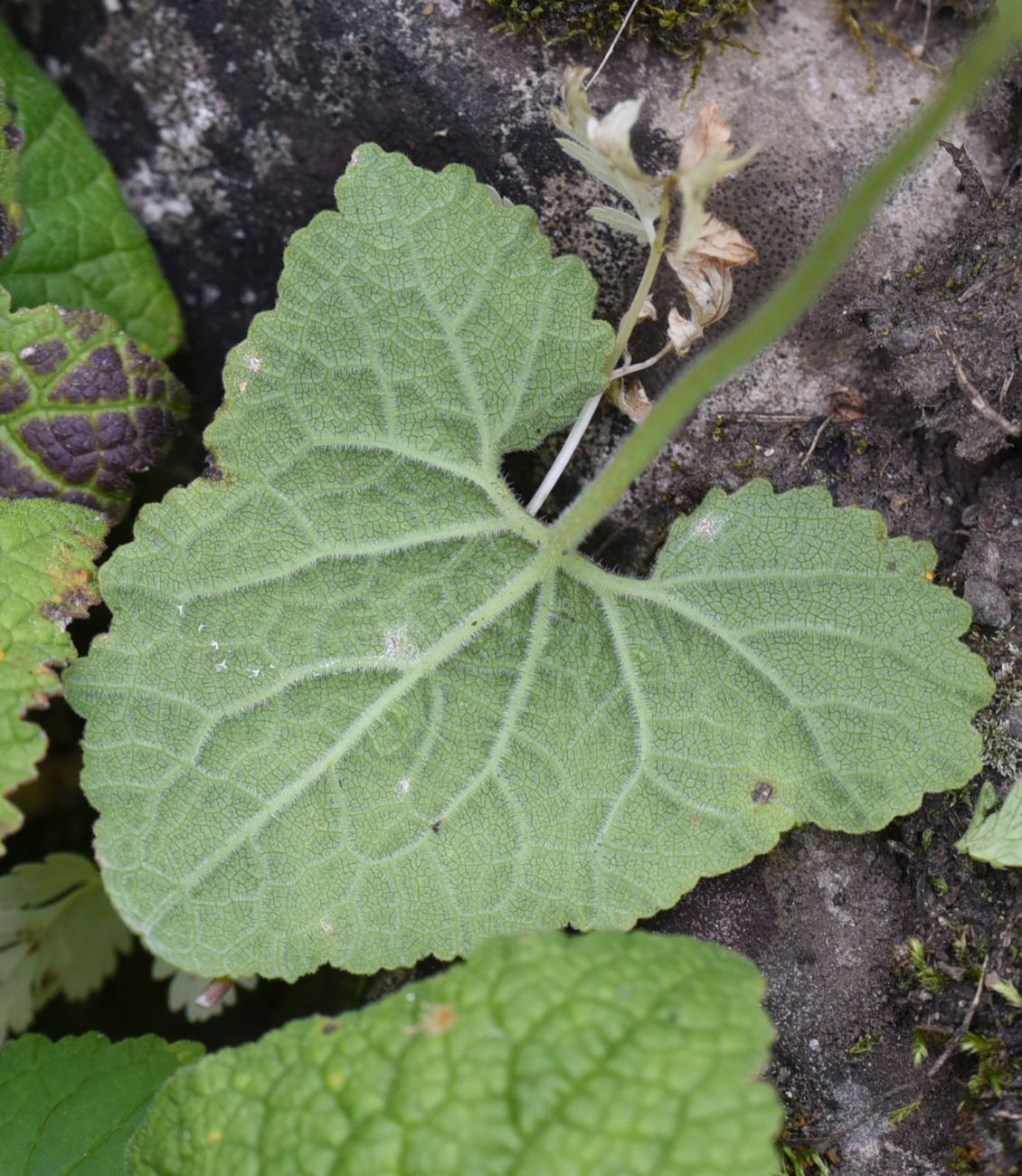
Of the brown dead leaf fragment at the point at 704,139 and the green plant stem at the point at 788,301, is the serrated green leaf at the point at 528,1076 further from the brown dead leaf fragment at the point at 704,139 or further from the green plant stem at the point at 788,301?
the brown dead leaf fragment at the point at 704,139

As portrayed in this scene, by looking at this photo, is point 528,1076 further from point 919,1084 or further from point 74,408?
point 74,408

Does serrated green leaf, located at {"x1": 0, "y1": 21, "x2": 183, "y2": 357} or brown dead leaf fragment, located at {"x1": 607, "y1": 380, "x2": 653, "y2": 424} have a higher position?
brown dead leaf fragment, located at {"x1": 607, "y1": 380, "x2": 653, "y2": 424}

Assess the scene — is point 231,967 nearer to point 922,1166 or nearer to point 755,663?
point 755,663

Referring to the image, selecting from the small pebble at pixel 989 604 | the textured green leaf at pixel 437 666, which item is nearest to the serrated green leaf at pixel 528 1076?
the textured green leaf at pixel 437 666

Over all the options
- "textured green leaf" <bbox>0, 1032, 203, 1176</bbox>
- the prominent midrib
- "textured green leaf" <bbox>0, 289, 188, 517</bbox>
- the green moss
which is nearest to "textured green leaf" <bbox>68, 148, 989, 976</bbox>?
the prominent midrib

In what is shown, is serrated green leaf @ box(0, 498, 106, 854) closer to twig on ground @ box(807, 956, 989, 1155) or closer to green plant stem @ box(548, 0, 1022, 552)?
green plant stem @ box(548, 0, 1022, 552)

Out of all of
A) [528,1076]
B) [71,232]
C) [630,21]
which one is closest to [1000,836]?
[528,1076]
